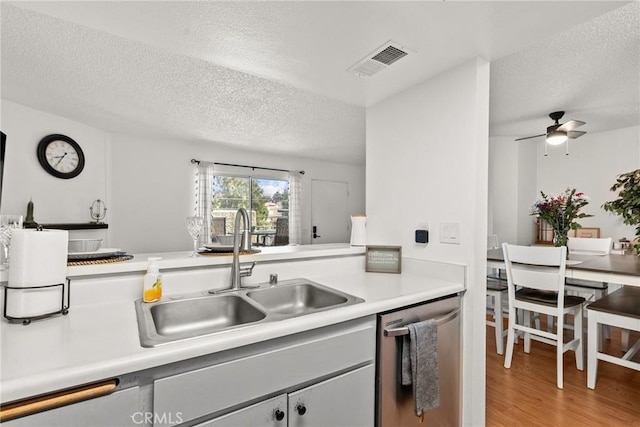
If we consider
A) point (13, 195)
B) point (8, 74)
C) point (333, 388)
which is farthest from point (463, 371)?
point (13, 195)

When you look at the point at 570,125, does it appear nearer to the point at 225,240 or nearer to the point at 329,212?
the point at 225,240

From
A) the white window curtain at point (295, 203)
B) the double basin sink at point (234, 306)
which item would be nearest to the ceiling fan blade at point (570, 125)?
the double basin sink at point (234, 306)

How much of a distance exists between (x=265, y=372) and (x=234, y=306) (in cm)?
49

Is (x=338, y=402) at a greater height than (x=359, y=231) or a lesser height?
lesser

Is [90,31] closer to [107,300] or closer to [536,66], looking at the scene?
[107,300]

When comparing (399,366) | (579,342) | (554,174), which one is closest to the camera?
(399,366)

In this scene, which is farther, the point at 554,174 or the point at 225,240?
the point at 554,174

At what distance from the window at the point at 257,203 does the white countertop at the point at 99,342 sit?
3.49 m

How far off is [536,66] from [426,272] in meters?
1.63

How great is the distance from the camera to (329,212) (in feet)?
20.5

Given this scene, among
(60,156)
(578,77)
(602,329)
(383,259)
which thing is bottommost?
(602,329)

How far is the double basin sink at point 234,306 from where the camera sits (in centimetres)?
117

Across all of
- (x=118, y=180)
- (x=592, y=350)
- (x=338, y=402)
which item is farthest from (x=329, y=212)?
(x=338, y=402)

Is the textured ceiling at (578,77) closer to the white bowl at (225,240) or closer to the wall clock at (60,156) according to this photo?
the white bowl at (225,240)
